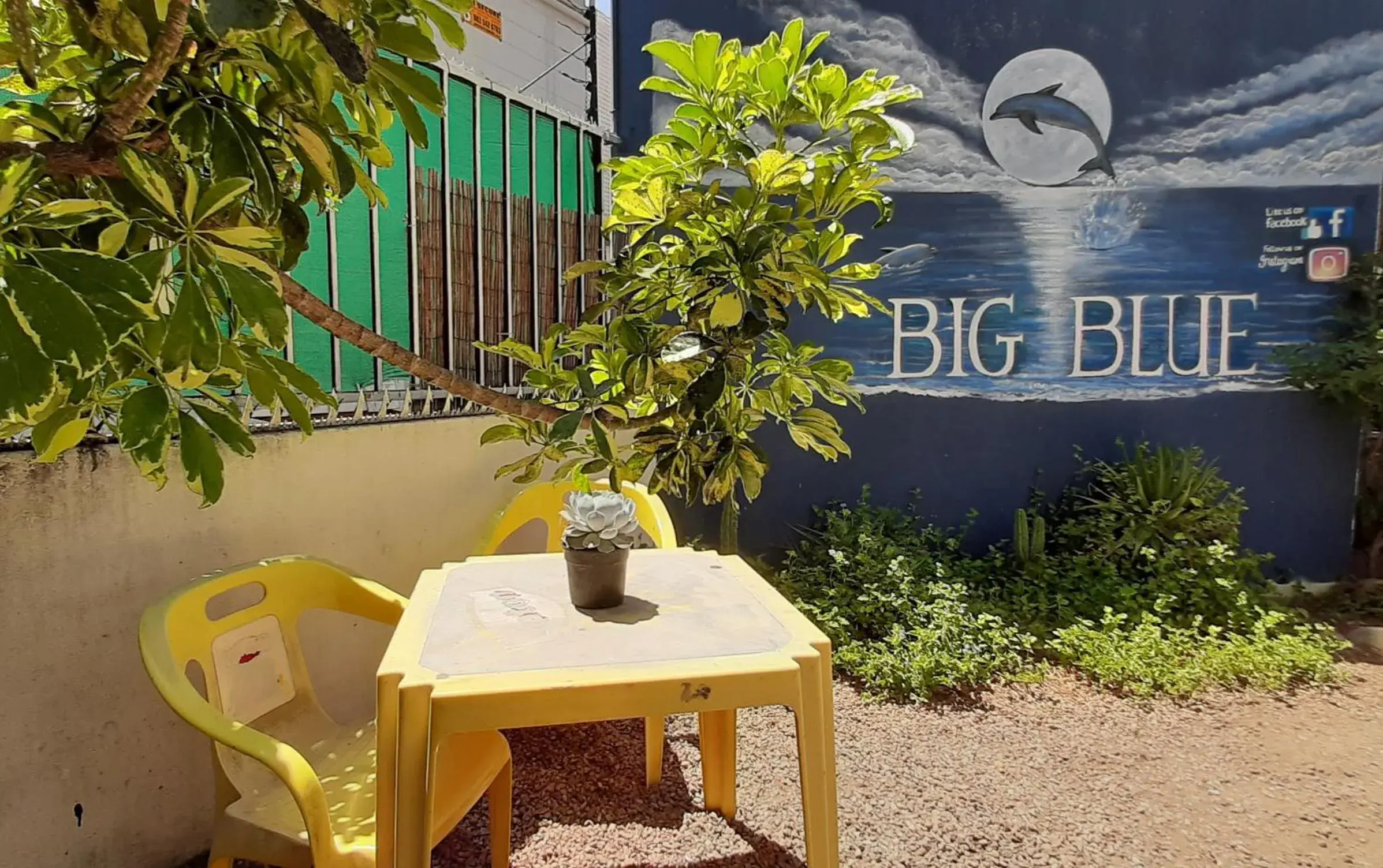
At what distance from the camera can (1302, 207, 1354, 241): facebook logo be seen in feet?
13.2

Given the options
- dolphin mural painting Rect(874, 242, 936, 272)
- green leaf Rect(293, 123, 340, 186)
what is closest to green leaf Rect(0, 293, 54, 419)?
green leaf Rect(293, 123, 340, 186)

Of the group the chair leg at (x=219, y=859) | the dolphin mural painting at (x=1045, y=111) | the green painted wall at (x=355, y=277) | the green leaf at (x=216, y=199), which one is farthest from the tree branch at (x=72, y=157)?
the dolphin mural painting at (x=1045, y=111)

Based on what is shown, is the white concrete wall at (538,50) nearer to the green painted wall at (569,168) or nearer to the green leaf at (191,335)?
the green painted wall at (569,168)

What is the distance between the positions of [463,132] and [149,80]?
2.15 metres

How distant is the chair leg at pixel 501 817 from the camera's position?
6.04 feet

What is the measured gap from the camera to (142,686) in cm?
173

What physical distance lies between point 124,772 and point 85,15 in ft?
5.00

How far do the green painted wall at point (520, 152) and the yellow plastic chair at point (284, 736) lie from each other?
1881 millimetres

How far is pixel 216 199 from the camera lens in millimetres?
917

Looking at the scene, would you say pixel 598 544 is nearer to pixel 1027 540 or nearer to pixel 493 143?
pixel 493 143

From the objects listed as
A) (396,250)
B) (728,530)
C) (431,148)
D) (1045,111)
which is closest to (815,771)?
(728,530)

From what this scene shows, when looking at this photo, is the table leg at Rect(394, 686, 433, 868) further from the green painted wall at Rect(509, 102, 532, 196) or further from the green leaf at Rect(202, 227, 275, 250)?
the green painted wall at Rect(509, 102, 532, 196)

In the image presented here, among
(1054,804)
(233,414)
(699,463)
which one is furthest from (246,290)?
(1054,804)

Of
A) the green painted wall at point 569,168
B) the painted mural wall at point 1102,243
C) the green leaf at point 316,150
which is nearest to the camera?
the green leaf at point 316,150
